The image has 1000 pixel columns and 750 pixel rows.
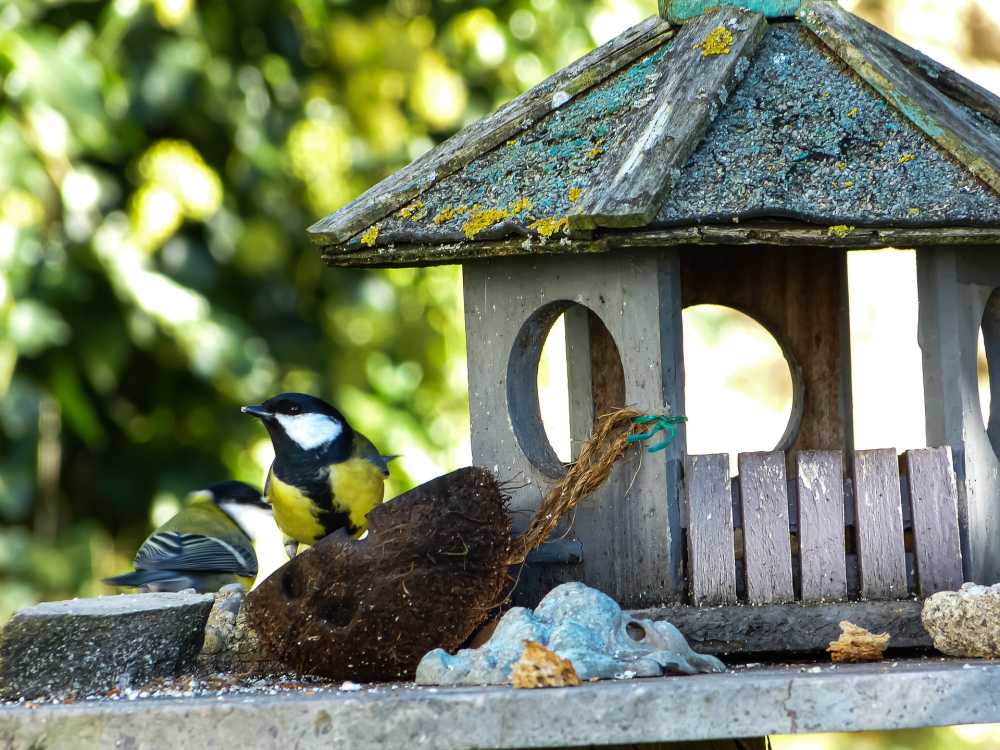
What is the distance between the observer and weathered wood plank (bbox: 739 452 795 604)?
281cm

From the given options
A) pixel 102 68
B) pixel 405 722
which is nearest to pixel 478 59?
pixel 102 68

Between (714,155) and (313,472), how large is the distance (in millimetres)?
1160

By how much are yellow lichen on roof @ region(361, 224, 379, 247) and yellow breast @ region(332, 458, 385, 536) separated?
622 mm

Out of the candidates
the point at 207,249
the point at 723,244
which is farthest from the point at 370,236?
the point at 207,249

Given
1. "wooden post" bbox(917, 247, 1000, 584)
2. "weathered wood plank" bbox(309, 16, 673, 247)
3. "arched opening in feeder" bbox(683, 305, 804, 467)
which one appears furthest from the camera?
"arched opening in feeder" bbox(683, 305, 804, 467)

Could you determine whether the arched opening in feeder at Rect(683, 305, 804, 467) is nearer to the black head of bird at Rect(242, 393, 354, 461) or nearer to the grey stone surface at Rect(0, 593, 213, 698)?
the black head of bird at Rect(242, 393, 354, 461)

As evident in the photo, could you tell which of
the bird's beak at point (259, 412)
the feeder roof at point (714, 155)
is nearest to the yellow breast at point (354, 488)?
the bird's beak at point (259, 412)

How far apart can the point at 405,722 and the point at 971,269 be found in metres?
1.45

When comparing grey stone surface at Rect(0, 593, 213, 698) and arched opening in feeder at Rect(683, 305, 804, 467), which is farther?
arched opening in feeder at Rect(683, 305, 804, 467)

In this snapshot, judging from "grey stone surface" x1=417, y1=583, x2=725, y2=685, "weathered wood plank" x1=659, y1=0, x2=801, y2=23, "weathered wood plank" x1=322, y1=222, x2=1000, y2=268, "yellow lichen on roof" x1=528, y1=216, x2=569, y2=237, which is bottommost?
"grey stone surface" x1=417, y1=583, x2=725, y2=685

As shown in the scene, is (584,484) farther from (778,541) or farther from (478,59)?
(478,59)

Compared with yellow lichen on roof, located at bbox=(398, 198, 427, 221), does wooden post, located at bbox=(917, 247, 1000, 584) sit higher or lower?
lower

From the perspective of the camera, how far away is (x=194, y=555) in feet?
13.2

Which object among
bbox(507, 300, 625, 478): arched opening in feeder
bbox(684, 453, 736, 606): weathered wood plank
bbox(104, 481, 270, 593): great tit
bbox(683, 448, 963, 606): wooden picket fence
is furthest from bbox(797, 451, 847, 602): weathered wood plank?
bbox(104, 481, 270, 593): great tit
